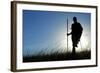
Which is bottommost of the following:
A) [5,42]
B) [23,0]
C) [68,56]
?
[68,56]

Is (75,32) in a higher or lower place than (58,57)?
higher

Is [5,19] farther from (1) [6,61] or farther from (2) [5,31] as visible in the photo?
(1) [6,61]

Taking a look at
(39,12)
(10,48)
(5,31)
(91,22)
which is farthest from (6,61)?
(91,22)

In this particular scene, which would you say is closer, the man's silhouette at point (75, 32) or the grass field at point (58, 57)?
the grass field at point (58, 57)

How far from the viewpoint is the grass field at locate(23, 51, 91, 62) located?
1772 mm

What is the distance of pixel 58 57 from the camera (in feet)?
6.10

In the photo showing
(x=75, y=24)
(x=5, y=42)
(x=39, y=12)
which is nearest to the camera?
(x=5, y=42)

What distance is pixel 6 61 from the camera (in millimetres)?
1688

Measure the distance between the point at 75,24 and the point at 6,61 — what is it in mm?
663

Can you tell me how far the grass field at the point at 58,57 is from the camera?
177 cm

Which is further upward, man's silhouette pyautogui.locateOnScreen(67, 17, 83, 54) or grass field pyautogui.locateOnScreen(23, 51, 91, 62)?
man's silhouette pyautogui.locateOnScreen(67, 17, 83, 54)

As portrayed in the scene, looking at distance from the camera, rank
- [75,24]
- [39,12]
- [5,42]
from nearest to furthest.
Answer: [5,42] → [39,12] → [75,24]

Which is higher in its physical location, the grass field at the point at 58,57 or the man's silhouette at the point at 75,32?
the man's silhouette at the point at 75,32

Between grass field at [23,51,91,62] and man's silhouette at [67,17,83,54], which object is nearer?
grass field at [23,51,91,62]
